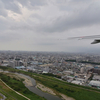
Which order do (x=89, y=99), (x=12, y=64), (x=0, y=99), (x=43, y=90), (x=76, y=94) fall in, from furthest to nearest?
1. (x=12, y=64)
2. (x=43, y=90)
3. (x=76, y=94)
4. (x=89, y=99)
5. (x=0, y=99)

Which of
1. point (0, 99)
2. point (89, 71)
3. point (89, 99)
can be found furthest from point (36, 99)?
point (89, 71)

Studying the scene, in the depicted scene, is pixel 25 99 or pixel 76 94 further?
pixel 76 94

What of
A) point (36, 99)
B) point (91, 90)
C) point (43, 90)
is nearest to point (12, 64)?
point (43, 90)

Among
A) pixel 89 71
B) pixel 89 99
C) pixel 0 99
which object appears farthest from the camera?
pixel 89 71

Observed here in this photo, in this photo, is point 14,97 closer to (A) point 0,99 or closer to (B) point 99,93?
(A) point 0,99

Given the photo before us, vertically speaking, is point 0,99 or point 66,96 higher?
A: point 0,99

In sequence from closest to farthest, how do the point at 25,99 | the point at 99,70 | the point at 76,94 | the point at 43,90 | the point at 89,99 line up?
the point at 25,99 < the point at 89,99 < the point at 76,94 < the point at 43,90 < the point at 99,70

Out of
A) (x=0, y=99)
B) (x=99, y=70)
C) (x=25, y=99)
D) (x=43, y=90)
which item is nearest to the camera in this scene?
(x=0, y=99)

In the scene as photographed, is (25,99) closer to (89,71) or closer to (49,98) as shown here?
(49,98)

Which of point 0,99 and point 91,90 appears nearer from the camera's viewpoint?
point 0,99
